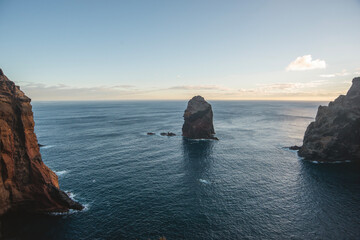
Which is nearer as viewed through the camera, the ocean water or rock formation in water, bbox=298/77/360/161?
the ocean water

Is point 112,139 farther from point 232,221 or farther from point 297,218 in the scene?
point 297,218

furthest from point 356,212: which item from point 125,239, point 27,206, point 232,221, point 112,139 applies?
point 112,139

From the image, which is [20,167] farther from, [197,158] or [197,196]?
[197,158]

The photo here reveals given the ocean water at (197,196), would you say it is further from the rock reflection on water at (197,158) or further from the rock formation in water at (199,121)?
the rock formation in water at (199,121)

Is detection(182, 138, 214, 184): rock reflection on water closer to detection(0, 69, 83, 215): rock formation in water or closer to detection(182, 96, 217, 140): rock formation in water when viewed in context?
detection(182, 96, 217, 140): rock formation in water

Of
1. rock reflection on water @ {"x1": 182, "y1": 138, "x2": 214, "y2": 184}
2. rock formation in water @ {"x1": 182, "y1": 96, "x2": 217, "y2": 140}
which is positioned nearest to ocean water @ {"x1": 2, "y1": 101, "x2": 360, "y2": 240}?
rock reflection on water @ {"x1": 182, "y1": 138, "x2": 214, "y2": 184}

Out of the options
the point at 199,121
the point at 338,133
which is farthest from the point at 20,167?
the point at 338,133
